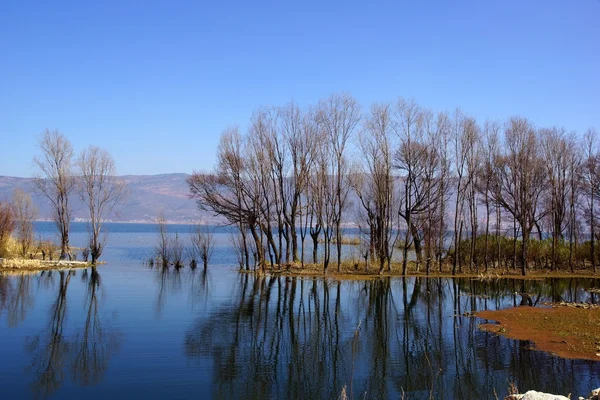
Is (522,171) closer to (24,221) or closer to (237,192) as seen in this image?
(237,192)

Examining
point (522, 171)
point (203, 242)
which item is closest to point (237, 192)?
point (203, 242)

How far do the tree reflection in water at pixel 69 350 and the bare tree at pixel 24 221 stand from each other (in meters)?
24.6

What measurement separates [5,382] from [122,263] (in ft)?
127

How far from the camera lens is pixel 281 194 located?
4575 centimetres

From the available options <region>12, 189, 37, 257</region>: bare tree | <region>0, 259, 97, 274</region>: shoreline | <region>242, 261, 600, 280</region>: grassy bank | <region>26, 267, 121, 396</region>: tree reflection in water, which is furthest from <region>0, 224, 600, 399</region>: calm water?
<region>12, 189, 37, 257</region>: bare tree

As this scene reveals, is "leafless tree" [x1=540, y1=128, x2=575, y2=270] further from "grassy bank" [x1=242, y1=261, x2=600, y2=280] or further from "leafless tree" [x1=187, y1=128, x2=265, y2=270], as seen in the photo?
"leafless tree" [x1=187, y1=128, x2=265, y2=270]

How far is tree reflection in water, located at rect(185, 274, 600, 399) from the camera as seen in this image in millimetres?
13477

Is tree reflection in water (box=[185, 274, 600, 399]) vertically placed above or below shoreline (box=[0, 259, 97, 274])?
below

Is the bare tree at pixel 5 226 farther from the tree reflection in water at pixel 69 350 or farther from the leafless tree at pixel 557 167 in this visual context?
the leafless tree at pixel 557 167

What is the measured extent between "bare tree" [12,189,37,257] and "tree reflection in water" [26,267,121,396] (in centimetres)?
2455

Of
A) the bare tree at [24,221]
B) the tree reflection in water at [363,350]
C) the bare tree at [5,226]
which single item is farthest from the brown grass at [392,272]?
the bare tree at [5,226]

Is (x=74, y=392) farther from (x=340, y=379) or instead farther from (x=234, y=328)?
(x=234, y=328)

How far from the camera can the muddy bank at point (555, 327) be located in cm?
1786

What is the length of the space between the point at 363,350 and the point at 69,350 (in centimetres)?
932
